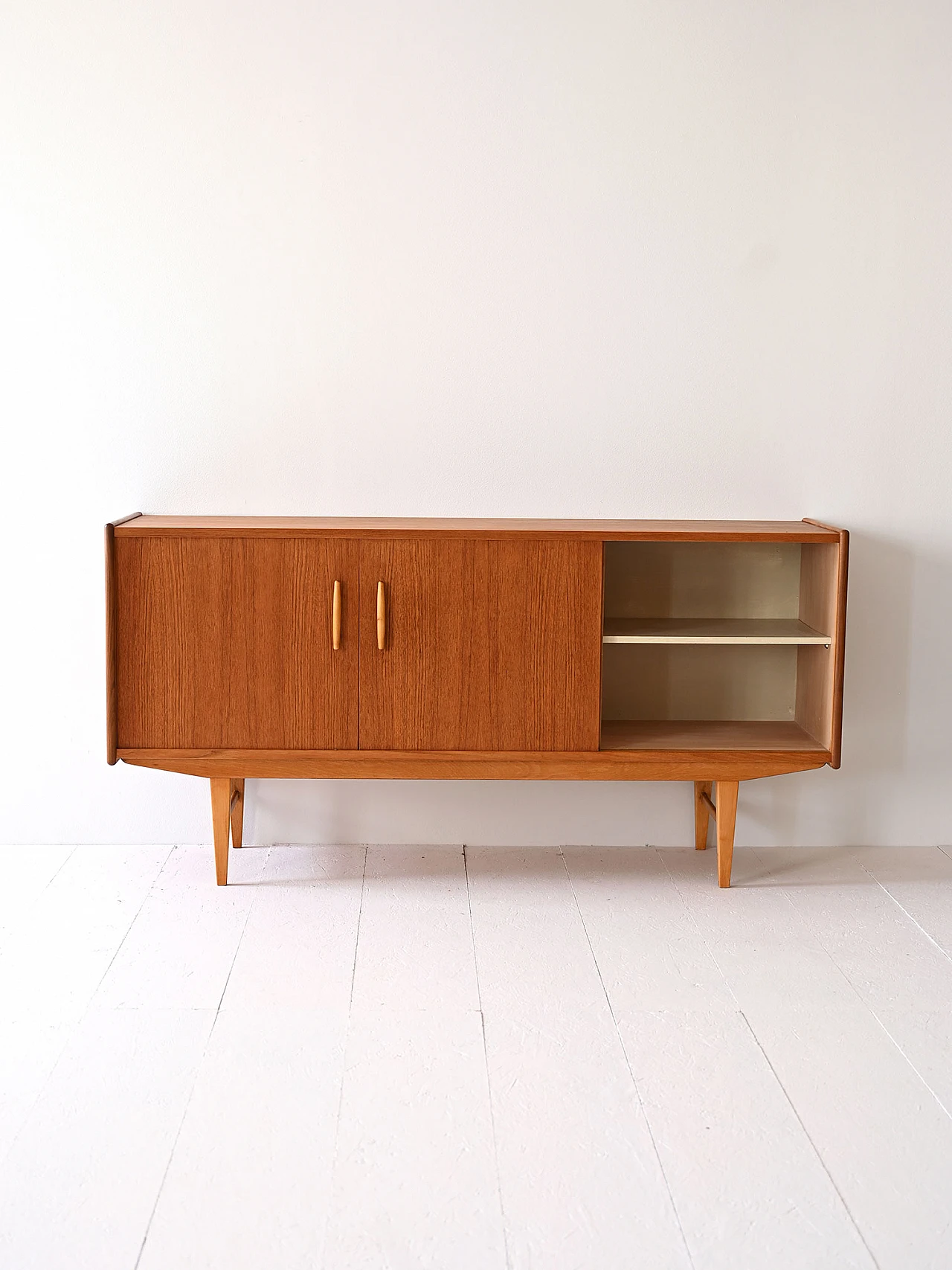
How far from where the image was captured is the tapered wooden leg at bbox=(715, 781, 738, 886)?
2684 millimetres

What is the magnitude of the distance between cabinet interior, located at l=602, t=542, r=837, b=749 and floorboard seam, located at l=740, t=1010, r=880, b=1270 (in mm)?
852

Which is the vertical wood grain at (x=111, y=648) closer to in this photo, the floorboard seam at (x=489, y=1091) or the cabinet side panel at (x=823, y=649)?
the floorboard seam at (x=489, y=1091)

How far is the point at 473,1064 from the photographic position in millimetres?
1939

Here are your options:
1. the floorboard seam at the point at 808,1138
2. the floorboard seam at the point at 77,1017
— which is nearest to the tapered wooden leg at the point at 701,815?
the floorboard seam at the point at 808,1138

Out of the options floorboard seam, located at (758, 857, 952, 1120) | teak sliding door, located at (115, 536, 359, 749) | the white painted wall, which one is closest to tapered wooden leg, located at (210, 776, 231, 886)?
teak sliding door, located at (115, 536, 359, 749)

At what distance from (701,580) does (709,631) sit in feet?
0.76

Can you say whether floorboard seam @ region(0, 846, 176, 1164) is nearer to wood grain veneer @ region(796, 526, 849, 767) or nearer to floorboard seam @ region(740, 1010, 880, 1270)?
floorboard seam @ region(740, 1010, 880, 1270)

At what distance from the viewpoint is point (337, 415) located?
112 inches

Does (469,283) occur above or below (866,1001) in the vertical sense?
above

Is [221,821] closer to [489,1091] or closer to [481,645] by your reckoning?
[481,645]

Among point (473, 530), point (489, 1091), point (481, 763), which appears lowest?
point (489, 1091)

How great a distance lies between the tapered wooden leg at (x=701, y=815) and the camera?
2.95 meters

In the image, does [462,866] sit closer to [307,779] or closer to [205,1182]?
[307,779]

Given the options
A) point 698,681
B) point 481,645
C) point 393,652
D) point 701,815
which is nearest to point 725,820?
point 701,815
